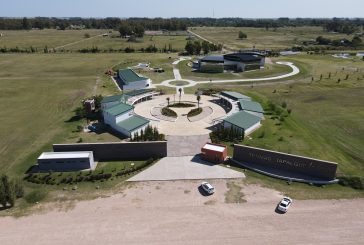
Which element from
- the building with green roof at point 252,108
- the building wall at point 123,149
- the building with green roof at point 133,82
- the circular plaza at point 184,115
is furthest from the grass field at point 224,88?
the circular plaza at point 184,115

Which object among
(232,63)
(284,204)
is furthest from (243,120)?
(232,63)

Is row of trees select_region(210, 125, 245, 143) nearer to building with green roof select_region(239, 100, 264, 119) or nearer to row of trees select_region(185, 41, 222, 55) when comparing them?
building with green roof select_region(239, 100, 264, 119)

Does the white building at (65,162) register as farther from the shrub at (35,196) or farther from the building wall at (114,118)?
the building wall at (114,118)

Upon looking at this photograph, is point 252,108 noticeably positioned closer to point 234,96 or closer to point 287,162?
point 234,96

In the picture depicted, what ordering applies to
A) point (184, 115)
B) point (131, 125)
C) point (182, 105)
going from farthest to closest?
point (182, 105) < point (184, 115) < point (131, 125)

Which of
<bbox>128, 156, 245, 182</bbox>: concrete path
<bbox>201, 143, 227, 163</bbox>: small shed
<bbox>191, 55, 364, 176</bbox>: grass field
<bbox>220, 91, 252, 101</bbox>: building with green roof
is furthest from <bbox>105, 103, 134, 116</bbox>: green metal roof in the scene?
<bbox>220, 91, 252, 101</bbox>: building with green roof

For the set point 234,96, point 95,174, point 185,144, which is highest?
point 234,96

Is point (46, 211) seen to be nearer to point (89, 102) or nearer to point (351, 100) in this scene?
point (89, 102)
